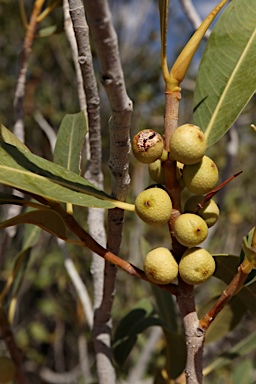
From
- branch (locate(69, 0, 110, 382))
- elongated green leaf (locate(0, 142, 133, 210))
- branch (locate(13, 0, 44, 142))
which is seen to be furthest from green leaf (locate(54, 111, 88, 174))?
branch (locate(13, 0, 44, 142))

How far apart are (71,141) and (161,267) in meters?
0.27

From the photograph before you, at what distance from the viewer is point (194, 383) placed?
52 centimetres

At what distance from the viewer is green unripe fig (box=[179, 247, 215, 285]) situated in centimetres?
48

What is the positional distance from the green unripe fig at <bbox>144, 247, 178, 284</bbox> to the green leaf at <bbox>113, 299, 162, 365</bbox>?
0.41 metres

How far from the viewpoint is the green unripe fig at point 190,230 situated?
0.47 m

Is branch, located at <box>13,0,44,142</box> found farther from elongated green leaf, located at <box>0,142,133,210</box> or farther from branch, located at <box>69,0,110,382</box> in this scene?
elongated green leaf, located at <box>0,142,133,210</box>

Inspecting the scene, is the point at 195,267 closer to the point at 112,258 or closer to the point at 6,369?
the point at 112,258

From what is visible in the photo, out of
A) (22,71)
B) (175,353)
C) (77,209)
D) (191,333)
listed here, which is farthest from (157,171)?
(77,209)

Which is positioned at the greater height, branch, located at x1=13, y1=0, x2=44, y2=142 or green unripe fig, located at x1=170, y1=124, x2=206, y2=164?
branch, located at x1=13, y1=0, x2=44, y2=142

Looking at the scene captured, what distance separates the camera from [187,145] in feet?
1.52

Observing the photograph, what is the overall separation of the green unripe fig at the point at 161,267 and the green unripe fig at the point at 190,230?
24mm

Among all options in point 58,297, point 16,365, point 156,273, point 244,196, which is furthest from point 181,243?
point 58,297

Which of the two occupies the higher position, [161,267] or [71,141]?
[71,141]

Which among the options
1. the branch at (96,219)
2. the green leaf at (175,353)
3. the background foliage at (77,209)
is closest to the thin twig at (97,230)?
the branch at (96,219)
